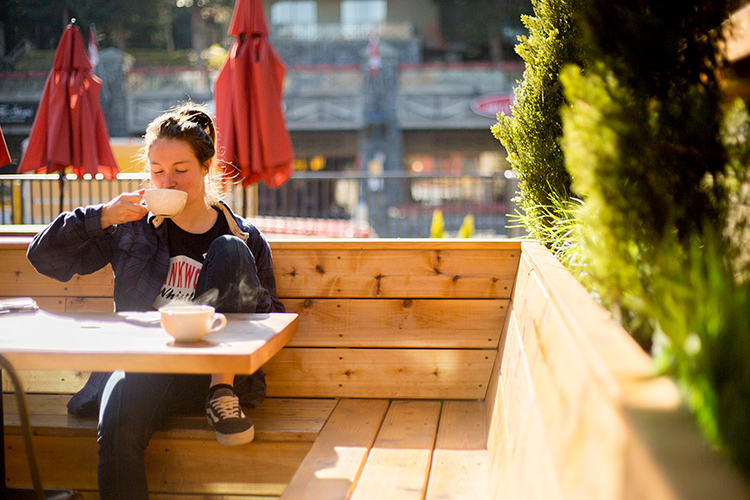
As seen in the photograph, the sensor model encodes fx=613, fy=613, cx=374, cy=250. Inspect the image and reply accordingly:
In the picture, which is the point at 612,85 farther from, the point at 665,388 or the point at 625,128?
the point at 665,388

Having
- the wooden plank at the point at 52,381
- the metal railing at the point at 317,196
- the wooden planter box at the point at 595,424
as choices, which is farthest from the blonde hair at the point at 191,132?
the metal railing at the point at 317,196

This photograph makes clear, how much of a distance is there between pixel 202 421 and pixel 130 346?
934 millimetres

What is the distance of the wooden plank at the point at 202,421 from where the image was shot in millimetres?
2152

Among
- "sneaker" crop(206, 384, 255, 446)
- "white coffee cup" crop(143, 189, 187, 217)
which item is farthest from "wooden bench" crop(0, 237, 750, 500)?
"white coffee cup" crop(143, 189, 187, 217)

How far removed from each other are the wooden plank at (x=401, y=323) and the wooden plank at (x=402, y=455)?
273 mm

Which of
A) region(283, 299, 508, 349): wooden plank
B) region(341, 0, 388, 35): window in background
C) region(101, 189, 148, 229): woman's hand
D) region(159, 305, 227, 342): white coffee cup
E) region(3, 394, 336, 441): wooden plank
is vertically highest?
region(341, 0, 388, 35): window in background

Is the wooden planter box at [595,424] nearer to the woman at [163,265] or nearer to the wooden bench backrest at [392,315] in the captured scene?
the woman at [163,265]

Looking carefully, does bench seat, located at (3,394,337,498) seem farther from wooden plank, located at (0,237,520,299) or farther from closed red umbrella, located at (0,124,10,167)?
closed red umbrella, located at (0,124,10,167)

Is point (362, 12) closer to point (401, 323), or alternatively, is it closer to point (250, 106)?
point (250, 106)

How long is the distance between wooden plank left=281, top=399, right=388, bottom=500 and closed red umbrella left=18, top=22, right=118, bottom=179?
13.8 feet

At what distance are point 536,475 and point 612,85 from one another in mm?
681

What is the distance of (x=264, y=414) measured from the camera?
93.0 inches

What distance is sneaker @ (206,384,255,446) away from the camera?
6.52ft

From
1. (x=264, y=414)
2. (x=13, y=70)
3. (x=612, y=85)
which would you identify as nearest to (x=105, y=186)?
(x=264, y=414)
